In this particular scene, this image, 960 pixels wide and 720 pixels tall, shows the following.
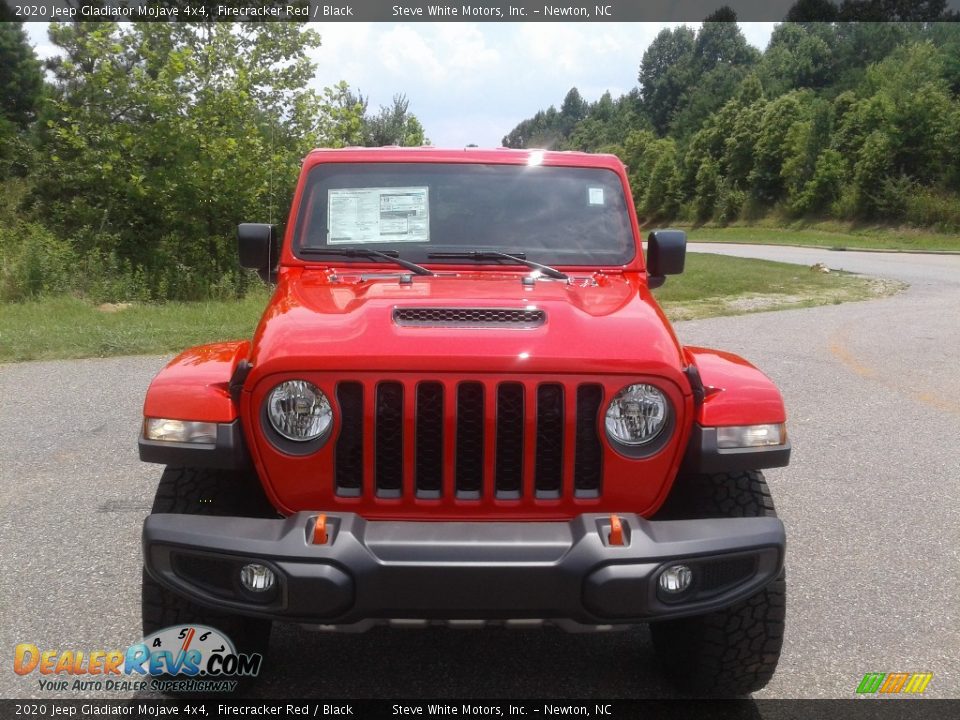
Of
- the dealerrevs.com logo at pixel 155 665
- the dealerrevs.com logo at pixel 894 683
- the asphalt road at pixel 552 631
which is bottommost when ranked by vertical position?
the asphalt road at pixel 552 631

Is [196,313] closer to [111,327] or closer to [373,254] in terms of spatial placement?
[111,327]

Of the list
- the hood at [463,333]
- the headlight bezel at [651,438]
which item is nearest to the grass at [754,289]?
the hood at [463,333]

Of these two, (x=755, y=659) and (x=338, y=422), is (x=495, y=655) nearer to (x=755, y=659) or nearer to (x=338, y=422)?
(x=755, y=659)

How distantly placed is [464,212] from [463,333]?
1364 mm

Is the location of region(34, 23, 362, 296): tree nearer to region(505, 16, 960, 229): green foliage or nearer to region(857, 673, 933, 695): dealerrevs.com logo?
region(505, 16, 960, 229): green foliage

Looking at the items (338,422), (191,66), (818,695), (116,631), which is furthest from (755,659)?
(191,66)

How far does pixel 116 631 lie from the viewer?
3449 millimetres

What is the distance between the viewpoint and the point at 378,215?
13.0ft

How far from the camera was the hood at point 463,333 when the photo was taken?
2621 millimetres

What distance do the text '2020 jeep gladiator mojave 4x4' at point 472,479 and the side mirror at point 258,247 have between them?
966 millimetres

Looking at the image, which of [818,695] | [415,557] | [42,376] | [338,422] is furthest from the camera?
[42,376]

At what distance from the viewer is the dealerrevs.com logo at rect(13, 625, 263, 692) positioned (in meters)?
2.89

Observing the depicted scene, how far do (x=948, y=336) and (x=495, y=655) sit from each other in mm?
10220

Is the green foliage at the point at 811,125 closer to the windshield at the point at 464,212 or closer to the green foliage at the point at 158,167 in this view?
the green foliage at the point at 158,167
